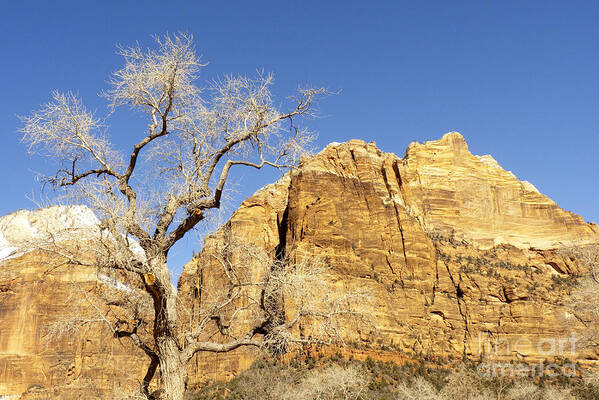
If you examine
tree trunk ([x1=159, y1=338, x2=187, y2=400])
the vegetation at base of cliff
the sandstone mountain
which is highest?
the sandstone mountain

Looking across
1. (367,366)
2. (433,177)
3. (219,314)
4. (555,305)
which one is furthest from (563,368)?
(219,314)

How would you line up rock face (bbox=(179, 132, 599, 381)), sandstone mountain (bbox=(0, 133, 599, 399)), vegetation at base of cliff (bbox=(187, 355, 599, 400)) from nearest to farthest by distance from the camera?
vegetation at base of cliff (bbox=(187, 355, 599, 400)) < sandstone mountain (bbox=(0, 133, 599, 399)) < rock face (bbox=(179, 132, 599, 381))

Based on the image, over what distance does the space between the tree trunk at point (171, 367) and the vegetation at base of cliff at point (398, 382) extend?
93.0 ft

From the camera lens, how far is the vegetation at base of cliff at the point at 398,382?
39906 mm

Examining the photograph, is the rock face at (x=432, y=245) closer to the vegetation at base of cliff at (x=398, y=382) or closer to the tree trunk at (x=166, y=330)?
the vegetation at base of cliff at (x=398, y=382)

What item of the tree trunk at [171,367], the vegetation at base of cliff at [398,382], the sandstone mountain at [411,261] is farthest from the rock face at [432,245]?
the tree trunk at [171,367]

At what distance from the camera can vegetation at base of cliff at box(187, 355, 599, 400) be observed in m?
39.9

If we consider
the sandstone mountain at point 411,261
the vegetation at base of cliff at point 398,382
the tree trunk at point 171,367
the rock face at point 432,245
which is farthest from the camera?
the rock face at point 432,245

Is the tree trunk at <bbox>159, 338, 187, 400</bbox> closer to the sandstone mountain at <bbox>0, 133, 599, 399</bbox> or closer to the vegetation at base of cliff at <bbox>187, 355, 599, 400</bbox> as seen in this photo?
the vegetation at base of cliff at <bbox>187, 355, 599, 400</bbox>

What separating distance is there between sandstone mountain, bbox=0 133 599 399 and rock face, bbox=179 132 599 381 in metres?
0.14

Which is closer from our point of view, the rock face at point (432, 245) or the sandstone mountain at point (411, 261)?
the sandstone mountain at point (411, 261)

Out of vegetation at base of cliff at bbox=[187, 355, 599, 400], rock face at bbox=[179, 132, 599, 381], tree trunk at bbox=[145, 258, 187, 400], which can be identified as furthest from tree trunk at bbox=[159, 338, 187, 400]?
rock face at bbox=[179, 132, 599, 381]

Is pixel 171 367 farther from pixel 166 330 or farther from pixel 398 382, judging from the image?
pixel 398 382

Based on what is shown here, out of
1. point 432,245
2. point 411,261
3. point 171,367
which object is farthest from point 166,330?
point 432,245
